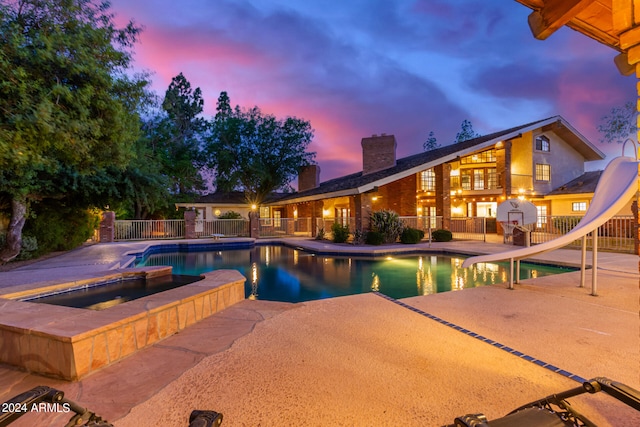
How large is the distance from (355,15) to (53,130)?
28767mm

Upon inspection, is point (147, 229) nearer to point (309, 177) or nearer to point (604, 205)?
point (309, 177)

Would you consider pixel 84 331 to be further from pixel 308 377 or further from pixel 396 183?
pixel 396 183

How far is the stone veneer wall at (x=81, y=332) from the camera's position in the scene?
2.57 m

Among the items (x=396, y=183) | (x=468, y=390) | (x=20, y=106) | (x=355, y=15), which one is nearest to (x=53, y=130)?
(x=20, y=106)

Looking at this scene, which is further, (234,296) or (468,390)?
(234,296)

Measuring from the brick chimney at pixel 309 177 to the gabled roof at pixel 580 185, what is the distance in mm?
17343

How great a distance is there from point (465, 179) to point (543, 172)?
179 inches

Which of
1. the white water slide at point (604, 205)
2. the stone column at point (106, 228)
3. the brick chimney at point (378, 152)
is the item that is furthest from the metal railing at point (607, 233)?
the stone column at point (106, 228)

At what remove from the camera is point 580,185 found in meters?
18.0

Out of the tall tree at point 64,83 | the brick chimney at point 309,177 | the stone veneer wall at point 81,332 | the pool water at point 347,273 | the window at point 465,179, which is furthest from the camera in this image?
the brick chimney at point 309,177

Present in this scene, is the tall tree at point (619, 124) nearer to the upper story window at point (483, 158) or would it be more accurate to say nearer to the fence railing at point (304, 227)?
the upper story window at point (483, 158)

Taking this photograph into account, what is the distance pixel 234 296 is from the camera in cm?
481

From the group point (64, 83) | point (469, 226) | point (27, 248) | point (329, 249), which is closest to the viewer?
point (64, 83)

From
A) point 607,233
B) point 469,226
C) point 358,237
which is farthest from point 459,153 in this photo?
point 607,233
